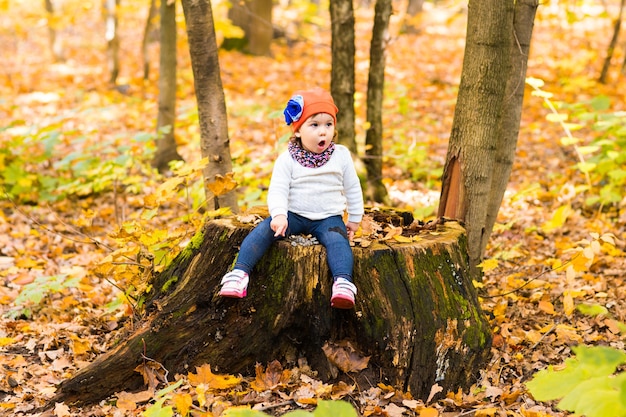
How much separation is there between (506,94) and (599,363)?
290 centimetres

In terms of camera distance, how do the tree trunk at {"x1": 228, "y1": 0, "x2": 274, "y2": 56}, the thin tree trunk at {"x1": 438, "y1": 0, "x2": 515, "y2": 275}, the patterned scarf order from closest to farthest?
1. the patterned scarf
2. the thin tree trunk at {"x1": 438, "y1": 0, "x2": 515, "y2": 275}
3. the tree trunk at {"x1": 228, "y1": 0, "x2": 274, "y2": 56}

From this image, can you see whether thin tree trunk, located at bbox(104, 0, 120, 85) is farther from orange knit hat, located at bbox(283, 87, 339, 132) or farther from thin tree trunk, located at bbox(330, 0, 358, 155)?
orange knit hat, located at bbox(283, 87, 339, 132)

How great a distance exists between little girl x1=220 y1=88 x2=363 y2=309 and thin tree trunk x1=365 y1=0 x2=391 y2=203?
2881 millimetres

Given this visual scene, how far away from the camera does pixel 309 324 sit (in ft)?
11.1

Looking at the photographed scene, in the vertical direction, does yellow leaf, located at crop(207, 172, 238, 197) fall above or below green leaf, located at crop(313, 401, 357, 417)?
above

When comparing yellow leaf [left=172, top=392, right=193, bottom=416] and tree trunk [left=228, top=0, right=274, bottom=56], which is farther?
tree trunk [left=228, top=0, right=274, bottom=56]

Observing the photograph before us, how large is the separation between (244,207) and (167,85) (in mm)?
3216

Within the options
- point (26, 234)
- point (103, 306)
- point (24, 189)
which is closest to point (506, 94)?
point (103, 306)

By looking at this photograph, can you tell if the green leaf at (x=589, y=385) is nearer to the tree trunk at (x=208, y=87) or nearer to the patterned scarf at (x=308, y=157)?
the patterned scarf at (x=308, y=157)

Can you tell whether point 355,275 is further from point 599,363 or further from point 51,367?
point 51,367

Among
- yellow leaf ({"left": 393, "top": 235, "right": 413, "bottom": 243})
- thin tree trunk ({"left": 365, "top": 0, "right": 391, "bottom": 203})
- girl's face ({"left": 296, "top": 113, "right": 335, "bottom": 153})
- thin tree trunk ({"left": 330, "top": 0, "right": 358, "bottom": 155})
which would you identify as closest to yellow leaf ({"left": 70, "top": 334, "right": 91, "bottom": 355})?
girl's face ({"left": 296, "top": 113, "right": 335, "bottom": 153})

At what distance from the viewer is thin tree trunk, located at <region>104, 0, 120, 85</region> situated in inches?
476

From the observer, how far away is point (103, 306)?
190 inches

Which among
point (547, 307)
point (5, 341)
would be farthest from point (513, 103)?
point (5, 341)
